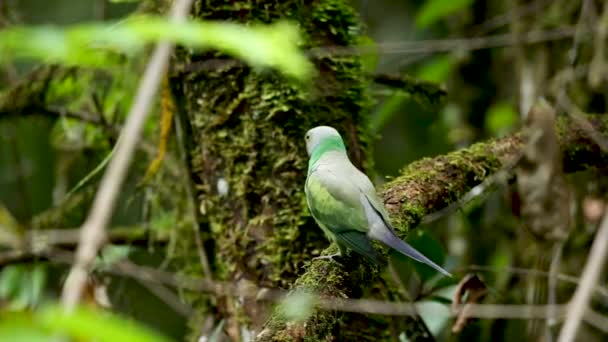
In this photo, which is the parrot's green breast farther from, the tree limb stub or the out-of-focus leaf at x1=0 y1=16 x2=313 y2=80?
the out-of-focus leaf at x1=0 y1=16 x2=313 y2=80

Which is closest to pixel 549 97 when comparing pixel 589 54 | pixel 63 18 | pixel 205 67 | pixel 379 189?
pixel 589 54

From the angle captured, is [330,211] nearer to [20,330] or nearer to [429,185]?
[429,185]

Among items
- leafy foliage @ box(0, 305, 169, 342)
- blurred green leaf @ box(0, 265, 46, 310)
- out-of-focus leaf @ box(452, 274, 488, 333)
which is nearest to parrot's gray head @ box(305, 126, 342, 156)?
out-of-focus leaf @ box(452, 274, 488, 333)

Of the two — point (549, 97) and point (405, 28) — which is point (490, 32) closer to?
point (405, 28)

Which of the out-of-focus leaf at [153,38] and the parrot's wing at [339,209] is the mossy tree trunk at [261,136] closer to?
the parrot's wing at [339,209]

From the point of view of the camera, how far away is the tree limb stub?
7.36ft

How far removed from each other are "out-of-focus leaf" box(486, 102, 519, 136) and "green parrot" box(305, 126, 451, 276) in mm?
2825

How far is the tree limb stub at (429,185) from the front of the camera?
2.24m

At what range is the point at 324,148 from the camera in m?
2.74

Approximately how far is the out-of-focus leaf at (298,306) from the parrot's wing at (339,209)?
434 mm

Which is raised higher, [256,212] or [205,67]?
[205,67]

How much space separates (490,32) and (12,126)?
326 cm

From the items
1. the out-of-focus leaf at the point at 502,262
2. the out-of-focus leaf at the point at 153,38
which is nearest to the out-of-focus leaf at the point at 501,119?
the out-of-focus leaf at the point at 502,262

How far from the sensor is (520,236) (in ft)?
16.3
